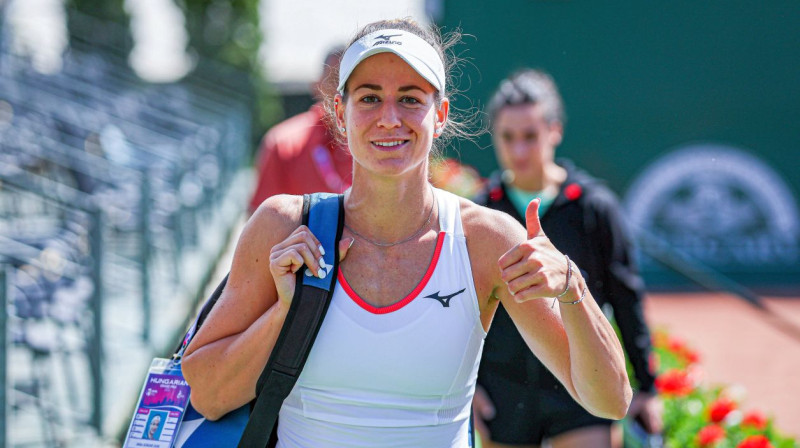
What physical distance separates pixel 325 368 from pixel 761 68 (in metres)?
13.9

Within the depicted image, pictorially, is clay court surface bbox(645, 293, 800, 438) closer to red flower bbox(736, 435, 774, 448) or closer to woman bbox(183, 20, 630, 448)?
red flower bbox(736, 435, 774, 448)

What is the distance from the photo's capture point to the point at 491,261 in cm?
228

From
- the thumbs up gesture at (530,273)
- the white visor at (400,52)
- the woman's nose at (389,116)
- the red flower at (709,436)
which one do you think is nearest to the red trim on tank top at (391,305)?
the thumbs up gesture at (530,273)

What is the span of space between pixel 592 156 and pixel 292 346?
43.2 feet

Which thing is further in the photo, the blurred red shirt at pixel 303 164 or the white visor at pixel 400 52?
the blurred red shirt at pixel 303 164

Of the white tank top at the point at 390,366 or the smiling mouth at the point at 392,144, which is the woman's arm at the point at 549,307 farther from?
the smiling mouth at the point at 392,144

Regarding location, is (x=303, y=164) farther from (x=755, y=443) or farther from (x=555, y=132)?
(x=755, y=443)

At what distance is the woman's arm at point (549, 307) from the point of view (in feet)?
6.70

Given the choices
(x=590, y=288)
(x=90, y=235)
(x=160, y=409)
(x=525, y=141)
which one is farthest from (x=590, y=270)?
(x=90, y=235)

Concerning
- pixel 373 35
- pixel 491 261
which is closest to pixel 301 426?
pixel 491 261

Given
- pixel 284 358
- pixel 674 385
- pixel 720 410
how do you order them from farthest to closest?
pixel 674 385 → pixel 720 410 → pixel 284 358

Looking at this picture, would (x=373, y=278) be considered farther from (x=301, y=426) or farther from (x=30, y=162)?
(x=30, y=162)

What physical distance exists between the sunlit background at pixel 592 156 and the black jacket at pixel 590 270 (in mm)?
1886

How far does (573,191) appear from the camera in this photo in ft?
11.6
